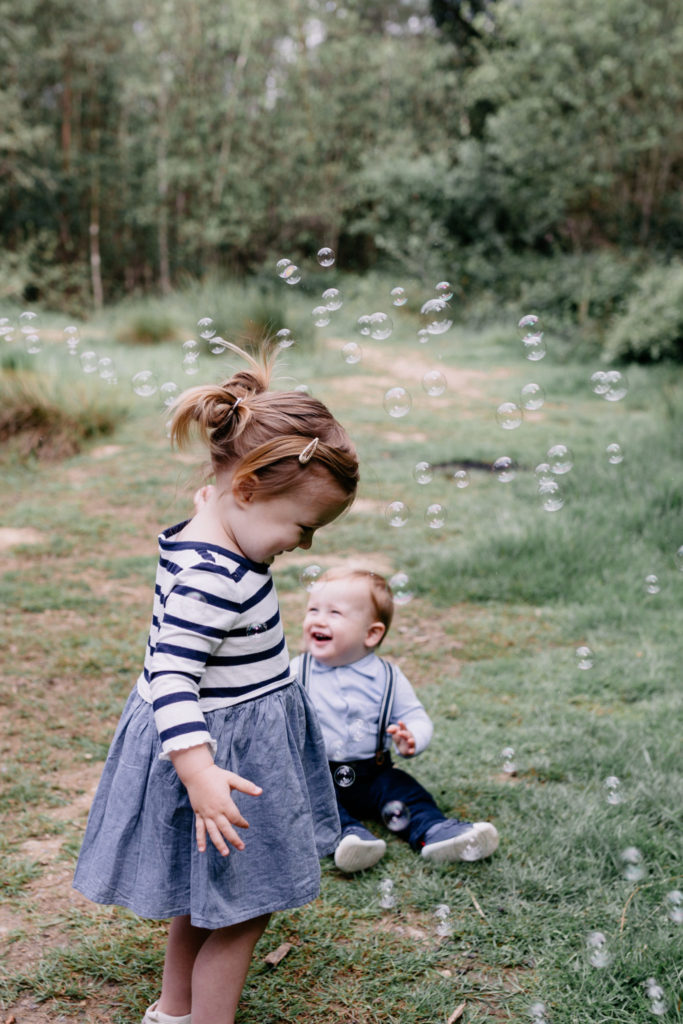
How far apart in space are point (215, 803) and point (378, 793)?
3.93ft

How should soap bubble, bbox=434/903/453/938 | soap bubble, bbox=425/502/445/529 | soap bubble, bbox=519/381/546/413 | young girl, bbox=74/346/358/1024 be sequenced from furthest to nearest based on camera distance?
1. soap bubble, bbox=519/381/546/413
2. soap bubble, bbox=425/502/445/529
3. soap bubble, bbox=434/903/453/938
4. young girl, bbox=74/346/358/1024

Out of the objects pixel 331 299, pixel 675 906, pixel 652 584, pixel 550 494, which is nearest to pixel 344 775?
pixel 675 906

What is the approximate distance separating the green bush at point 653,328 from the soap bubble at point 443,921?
30.8ft

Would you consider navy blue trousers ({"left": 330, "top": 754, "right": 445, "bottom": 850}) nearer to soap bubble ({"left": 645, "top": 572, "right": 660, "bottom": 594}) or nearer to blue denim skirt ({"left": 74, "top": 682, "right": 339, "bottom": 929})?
blue denim skirt ({"left": 74, "top": 682, "right": 339, "bottom": 929})

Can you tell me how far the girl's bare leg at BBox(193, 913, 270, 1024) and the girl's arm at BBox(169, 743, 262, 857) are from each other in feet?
0.95

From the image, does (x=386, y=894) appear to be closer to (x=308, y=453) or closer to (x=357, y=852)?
(x=357, y=852)

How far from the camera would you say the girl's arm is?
1427mm

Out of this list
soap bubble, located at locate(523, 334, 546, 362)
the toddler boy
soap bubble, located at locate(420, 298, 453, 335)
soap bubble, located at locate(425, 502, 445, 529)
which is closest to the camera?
the toddler boy

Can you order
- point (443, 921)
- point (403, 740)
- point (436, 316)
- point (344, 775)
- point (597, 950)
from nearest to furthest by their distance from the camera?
1. point (597, 950)
2. point (443, 921)
3. point (403, 740)
4. point (344, 775)
5. point (436, 316)

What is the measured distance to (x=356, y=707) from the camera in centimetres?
250

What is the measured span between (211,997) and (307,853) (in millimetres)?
292

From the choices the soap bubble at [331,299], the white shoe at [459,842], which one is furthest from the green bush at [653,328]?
the white shoe at [459,842]

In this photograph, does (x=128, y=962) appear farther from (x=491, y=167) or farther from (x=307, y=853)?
(x=491, y=167)

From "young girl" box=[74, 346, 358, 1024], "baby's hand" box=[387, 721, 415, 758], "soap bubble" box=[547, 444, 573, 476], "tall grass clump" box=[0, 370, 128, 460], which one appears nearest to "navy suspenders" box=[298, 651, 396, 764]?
"baby's hand" box=[387, 721, 415, 758]
